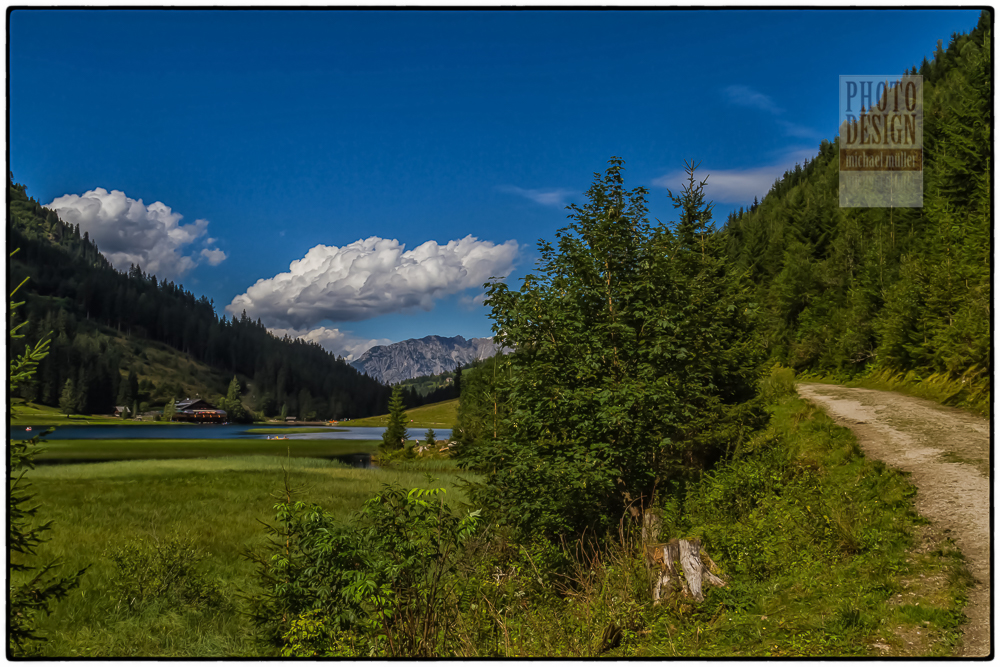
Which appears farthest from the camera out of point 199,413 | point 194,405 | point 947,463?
point 194,405

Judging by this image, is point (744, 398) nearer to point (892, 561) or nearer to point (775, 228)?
point (892, 561)

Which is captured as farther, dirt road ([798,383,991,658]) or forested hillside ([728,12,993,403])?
forested hillside ([728,12,993,403])

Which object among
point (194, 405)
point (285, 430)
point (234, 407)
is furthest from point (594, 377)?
point (234, 407)

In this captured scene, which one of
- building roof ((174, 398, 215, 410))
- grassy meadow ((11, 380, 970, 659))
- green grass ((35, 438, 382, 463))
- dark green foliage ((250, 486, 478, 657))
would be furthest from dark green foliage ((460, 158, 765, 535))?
building roof ((174, 398, 215, 410))

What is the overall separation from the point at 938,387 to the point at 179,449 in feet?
198

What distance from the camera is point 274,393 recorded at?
111 metres

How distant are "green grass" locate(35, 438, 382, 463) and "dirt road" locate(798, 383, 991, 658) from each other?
2482cm

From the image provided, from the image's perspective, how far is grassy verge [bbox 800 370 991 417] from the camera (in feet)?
52.3

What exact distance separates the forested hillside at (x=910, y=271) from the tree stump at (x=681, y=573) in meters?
5.44

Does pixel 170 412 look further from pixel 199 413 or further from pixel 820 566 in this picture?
pixel 820 566

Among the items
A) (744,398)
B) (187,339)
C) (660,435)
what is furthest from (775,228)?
(187,339)

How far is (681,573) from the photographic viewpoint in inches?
348

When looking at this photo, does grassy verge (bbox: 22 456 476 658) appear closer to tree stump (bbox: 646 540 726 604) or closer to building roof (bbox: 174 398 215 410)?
tree stump (bbox: 646 540 726 604)

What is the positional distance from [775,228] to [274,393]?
105 meters
